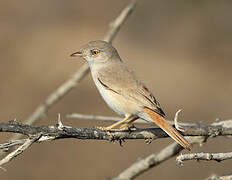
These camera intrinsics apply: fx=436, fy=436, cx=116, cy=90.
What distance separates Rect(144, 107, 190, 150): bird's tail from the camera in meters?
4.56

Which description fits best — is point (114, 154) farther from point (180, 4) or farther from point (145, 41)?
point (180, 4)

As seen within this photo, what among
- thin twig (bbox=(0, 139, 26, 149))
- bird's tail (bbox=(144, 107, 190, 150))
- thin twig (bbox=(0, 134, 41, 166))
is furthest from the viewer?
bird's tail (bbox=(144, 107, 190, 150))

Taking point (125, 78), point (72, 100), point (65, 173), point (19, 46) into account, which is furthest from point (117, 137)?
point (19, 46)

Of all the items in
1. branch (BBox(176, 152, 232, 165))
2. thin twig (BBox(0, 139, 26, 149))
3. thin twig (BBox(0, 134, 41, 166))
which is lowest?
branch (BBox(176, 152, 232, 165))

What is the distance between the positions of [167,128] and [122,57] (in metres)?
13.5

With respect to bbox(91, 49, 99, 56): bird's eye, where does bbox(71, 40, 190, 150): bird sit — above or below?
below

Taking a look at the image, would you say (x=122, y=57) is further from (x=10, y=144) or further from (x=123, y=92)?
(x=10, y=144)

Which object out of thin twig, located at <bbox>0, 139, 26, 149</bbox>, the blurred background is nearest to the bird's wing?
thin twig, located at <bbox>0, 139, 26, 149</bbox>

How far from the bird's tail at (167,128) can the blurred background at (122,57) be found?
6.67m

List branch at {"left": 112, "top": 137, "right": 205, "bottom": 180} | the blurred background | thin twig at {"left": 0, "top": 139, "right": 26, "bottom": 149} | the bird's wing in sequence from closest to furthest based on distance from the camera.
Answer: thin twig at {"left": 0, "top": 139, "right": 26, "bottom": 149} → branch at {"left": 112, "top": 137, "right": 205, "bottom": 180} → the bird's wing → the blurred background

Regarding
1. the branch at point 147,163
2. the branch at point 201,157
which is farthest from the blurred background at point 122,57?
the branch at point 201,157

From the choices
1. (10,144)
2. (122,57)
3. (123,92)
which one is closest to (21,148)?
(10,144)

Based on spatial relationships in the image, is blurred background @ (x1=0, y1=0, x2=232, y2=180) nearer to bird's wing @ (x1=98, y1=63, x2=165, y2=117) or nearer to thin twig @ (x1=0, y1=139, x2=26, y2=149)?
bird's wing @ (x1=98, y1=63, x2=165, y2=117)

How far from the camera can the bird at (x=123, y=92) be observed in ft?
17.3
